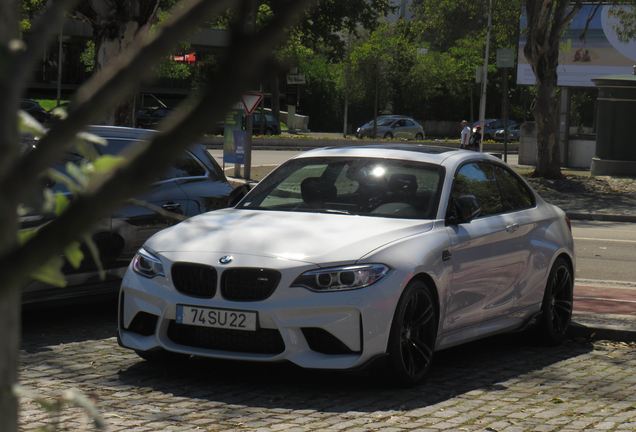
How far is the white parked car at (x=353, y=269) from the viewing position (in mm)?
4875

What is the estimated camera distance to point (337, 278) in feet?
16.1

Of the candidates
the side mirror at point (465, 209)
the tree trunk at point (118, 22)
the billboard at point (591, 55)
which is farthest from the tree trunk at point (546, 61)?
the side mirror at point (465, 209)

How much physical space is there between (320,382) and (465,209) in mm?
1498

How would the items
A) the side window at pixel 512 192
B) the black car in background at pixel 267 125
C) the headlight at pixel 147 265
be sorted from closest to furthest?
the headlight at pixel 147 265 → the side window at pixel 512 192 → the black car in background at pixel 267 125

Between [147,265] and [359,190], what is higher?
[359,190]

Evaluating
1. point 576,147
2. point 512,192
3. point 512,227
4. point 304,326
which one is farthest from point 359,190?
point 576,147

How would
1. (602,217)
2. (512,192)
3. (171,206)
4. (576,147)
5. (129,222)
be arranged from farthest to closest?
(576,147) → (602,217) → (171,206) → (129,222) → (512,192)

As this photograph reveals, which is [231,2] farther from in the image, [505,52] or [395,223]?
[505,52]

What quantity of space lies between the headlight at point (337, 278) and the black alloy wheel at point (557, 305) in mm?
2195

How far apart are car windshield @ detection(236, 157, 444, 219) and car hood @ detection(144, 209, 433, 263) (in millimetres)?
188

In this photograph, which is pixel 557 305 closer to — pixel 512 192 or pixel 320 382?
pixel 512 192

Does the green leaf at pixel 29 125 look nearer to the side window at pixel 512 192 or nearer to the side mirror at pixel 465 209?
the side mirror at pixel 465 209

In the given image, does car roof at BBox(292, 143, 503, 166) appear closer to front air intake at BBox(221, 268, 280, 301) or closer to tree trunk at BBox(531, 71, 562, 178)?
front air intake at BBox(221, 268, 280, 301)

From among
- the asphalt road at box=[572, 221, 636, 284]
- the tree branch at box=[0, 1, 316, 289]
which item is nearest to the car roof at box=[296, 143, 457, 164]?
the asphalt road at box=[572, 221, 636, 284]
